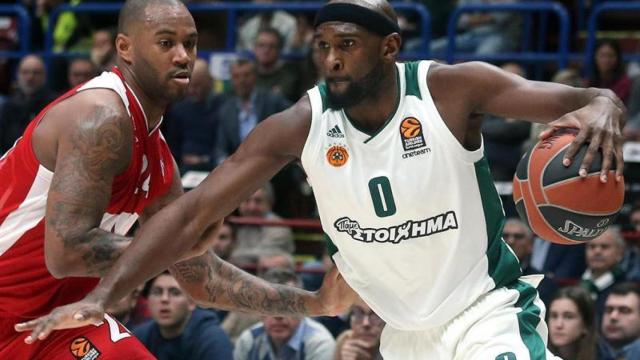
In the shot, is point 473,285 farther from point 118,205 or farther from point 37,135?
point 37,135

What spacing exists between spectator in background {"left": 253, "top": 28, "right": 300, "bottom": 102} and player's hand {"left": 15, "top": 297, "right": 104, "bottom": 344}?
22.6ft

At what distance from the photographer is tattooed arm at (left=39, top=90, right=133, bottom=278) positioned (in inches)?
195

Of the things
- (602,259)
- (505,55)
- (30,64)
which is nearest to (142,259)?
(602,259)

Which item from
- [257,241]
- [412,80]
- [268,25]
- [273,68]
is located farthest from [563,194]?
[268,25]

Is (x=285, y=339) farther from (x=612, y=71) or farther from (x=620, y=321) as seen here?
(x=612, y=71)

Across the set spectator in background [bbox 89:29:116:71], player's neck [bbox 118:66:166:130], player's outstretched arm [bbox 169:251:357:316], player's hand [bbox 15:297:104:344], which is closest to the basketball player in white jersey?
player's hand [bbox 15:297:104:344]

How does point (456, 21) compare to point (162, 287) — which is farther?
point (456, 21)

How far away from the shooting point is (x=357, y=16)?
4805mm

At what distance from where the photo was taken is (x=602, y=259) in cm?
872

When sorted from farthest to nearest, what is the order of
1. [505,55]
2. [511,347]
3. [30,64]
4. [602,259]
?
[30,64] → [505,55] → [602,259] → [511,347]

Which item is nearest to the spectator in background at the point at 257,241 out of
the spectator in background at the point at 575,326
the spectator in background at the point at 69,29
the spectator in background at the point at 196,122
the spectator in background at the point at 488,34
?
the spectator in background at the point at 196,122

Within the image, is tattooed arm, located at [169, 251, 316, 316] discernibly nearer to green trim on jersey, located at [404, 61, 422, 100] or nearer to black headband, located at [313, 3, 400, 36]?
green trim on jersey, located at [404, 61, 422, 100]

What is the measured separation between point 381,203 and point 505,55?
20.6 ft

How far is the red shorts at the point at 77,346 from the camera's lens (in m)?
5.17
